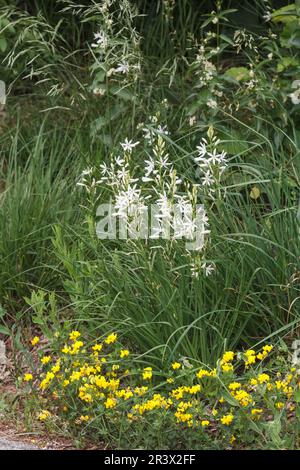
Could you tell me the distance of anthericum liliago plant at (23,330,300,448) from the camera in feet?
13.8

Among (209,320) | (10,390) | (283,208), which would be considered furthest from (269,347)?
(10,390)

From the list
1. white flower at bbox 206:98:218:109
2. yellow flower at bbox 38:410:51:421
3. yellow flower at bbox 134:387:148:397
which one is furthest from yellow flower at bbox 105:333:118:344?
white flower at bbox 206:98:218:109

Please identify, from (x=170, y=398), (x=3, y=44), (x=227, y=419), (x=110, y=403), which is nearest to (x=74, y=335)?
(x=110, y=403)

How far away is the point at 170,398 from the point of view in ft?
14.1

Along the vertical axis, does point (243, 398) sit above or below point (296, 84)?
below

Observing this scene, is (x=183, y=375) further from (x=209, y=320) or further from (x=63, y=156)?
(x=63, y=156)

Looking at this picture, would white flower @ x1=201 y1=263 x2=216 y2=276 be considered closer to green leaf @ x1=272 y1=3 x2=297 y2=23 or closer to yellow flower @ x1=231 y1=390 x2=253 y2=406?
yellow flower @ x1=231 y1=390 x2=253 y2=406

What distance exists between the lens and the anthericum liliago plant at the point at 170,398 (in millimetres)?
4191

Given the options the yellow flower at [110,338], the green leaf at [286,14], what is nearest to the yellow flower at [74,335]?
the yellow flower at [110,338]

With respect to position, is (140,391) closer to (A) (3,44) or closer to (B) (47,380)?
(B) (47,380)

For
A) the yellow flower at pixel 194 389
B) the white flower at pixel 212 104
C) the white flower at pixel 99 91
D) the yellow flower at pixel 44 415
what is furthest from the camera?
the white flower at pixel 99 91

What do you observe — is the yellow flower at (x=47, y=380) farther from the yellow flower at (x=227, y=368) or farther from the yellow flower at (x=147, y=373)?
the yellow flower at (x=227, y=368)

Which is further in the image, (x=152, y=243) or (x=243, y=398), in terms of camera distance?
(x=152, y=243)
